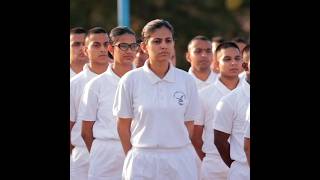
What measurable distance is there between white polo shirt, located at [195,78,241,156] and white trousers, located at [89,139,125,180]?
1084 mm

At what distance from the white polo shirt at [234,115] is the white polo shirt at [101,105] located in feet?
3.34

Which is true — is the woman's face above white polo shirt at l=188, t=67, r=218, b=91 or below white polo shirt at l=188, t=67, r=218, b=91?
above

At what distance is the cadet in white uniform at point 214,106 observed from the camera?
960 centimetres

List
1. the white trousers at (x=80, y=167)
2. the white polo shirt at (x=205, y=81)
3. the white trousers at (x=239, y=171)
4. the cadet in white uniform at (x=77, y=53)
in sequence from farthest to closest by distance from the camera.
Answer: the white polo shirt at (x=205, y=81)
the cadet in white uniform at (x=77, y=53)
the white trousers at (x=80, y=167)
the white trousers at (x=239, y=171)

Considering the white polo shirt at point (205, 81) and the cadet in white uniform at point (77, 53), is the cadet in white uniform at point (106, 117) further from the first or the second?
the white polo shirt at point (205, 81)

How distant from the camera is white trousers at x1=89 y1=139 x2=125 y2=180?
8844 mm

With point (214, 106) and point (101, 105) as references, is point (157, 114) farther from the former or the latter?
point (214, 106)

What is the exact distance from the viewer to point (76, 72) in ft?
35.0

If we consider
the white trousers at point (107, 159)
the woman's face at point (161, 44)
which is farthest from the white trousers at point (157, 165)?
the white trousers at point (107, 159)

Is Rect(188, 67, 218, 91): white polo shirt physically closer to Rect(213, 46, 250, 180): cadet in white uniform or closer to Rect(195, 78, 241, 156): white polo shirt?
Rect(195, 78, 241, 156): white polo shirt

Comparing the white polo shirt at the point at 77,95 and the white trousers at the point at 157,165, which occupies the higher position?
the white polo shirt at the point at 77,95

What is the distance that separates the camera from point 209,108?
32.0 ft

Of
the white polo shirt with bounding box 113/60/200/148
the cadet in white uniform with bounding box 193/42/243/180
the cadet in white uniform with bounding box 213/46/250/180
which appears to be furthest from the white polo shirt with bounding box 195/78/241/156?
the white polo shirt with bounding box 113/60/200/148
